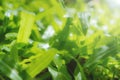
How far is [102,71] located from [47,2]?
2.93 ft

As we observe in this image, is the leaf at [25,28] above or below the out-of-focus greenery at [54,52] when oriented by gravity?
above

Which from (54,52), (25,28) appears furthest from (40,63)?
(25,28)

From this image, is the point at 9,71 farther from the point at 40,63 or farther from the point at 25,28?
the point at 25,28

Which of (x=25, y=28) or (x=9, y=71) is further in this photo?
(x=25, y=28)

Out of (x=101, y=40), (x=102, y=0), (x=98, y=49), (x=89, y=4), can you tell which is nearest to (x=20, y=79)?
(x=98, y=49)

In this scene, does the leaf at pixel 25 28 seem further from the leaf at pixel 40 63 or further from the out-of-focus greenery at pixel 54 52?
the leaf at pixel 40 63

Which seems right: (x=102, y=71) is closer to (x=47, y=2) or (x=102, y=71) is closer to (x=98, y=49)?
(x=98, y=49)

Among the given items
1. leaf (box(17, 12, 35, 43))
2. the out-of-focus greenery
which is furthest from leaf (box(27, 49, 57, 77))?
leaf (box(17, 12, 35, 43))

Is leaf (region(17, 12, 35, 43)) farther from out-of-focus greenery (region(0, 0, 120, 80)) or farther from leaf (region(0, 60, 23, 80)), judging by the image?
leaf (region(0, 60, 23, 80))

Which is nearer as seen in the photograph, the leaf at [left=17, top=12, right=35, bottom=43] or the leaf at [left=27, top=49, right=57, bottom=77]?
the leaf at [left=27, top=49, right=57, bottom=77]

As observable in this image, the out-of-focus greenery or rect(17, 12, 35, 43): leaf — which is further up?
rect(17, 12, 35, 43): leaf

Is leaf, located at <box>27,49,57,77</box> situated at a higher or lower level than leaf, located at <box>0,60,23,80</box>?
lower

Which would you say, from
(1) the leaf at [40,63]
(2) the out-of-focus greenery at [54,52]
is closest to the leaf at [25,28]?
(2) the out-of-focus greenery at [54,52]

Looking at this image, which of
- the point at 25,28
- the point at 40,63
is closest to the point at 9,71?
the point at 40,63
